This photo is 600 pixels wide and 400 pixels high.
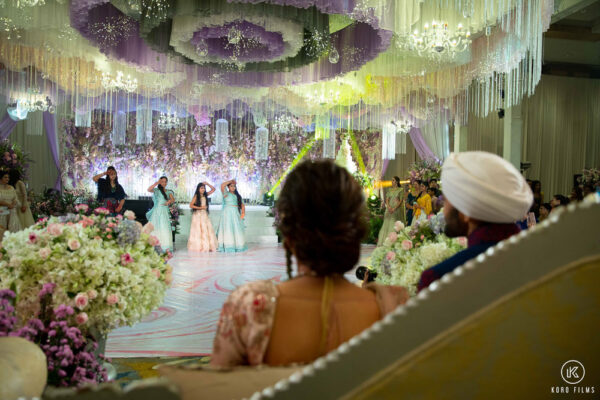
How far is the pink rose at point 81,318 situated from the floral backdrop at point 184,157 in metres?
14.6

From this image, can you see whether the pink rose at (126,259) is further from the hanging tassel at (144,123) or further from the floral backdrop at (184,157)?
the floral backdrop at (184,157)

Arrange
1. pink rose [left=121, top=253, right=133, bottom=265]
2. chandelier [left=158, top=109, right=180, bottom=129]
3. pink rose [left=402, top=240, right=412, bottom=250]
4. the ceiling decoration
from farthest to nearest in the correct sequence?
chandelier [left=158, top=109, right=180, bottom=129] < the ceiling decoration < pink rose [left=402, top=240, right=412, bottom=250] < pink rose [left=121, top=253, right=133, bottom=265]

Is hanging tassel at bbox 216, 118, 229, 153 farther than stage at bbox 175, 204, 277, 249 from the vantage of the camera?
No

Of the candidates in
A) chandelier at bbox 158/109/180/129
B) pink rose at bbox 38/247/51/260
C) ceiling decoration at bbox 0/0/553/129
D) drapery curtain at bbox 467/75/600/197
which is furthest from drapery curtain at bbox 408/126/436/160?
pink rose at bbox 38/247/51/260

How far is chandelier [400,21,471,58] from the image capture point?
5.75m

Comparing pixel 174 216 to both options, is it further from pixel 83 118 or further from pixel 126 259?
pixel 126 259

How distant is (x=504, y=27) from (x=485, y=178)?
15.2 ft

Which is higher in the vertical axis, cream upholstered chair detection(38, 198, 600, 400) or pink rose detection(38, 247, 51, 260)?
cream upholstered chair detection(38, 198, 600, 400)

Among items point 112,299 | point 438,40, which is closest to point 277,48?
point 438,40

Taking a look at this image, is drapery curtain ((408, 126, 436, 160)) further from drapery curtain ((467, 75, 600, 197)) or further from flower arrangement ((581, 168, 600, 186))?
flower arrangement ((581, 168, 600, 186))

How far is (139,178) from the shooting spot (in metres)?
17.5

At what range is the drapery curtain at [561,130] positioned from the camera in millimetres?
13750

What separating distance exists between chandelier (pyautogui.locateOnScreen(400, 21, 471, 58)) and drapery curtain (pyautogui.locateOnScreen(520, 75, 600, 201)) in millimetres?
8820

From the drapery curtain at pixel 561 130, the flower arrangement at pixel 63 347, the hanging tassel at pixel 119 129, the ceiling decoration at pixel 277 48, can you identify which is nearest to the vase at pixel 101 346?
the flower arrangement at pixel 63 347
